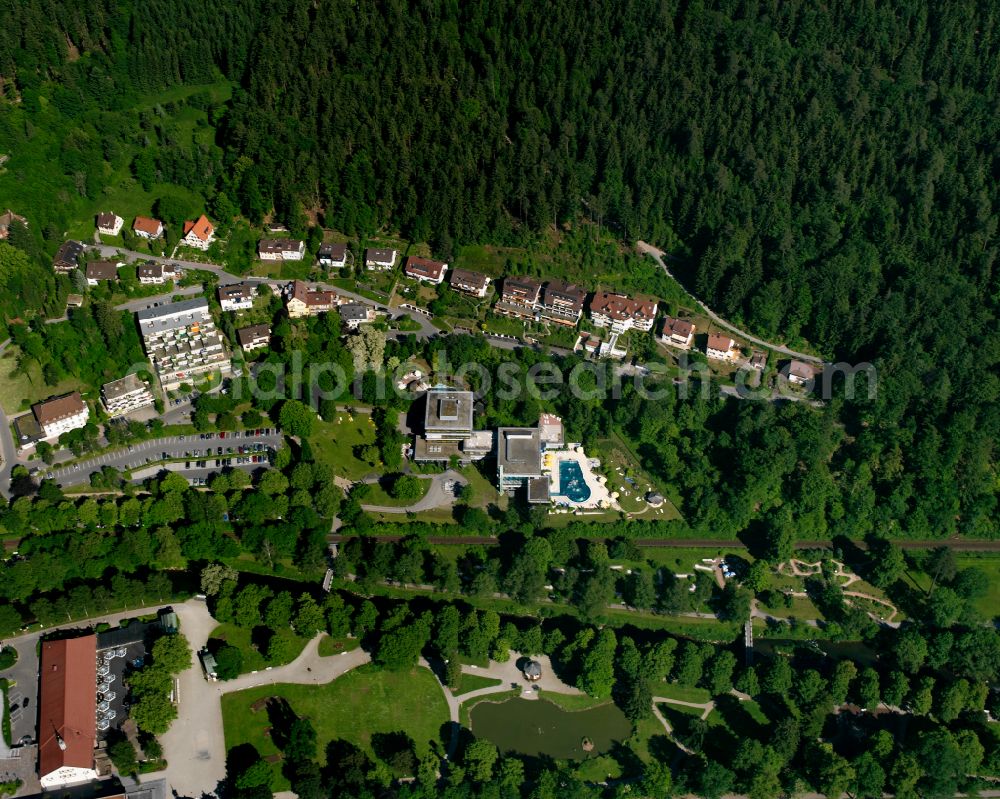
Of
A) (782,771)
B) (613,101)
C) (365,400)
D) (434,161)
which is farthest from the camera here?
(613,101)

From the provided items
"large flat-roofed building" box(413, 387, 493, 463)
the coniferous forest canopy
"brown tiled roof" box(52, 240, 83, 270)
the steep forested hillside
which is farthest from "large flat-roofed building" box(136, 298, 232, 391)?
"large flat-roofed building" box(413, 387, 493, 463)

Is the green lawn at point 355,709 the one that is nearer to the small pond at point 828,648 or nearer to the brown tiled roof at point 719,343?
the small pond at point 828,648

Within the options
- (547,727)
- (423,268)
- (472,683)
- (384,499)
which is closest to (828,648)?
(547,727)

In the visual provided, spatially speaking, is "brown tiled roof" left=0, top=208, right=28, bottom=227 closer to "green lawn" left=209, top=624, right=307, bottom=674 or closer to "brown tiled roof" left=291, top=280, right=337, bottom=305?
"brown tiled roof" left=291, top=280, right=337, bottom=305

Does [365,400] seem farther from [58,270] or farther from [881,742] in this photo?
[881,742]

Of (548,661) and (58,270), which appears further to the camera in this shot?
(58,270)

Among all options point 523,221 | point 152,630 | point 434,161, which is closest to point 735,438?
point 523,221

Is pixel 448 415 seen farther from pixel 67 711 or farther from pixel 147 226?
pixel 147 226

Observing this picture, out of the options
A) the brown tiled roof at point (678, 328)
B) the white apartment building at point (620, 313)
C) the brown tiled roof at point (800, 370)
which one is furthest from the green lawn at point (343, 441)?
the brown tiled roof at point (800, 370)
